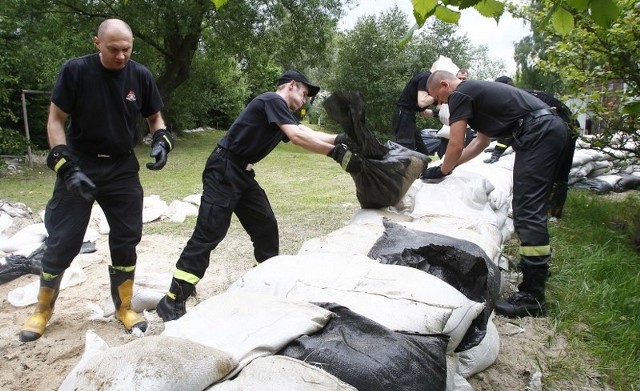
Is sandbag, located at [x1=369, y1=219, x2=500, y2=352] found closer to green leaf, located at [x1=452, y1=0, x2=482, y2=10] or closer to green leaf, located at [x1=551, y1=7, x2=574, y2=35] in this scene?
green leaf, located at [x1=551, y1=7, x2=574, y2=35]

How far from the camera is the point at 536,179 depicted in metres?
2.79

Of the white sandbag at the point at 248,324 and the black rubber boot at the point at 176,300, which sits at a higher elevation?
the white sandbag at the point at 248,324

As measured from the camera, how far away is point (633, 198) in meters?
5.95

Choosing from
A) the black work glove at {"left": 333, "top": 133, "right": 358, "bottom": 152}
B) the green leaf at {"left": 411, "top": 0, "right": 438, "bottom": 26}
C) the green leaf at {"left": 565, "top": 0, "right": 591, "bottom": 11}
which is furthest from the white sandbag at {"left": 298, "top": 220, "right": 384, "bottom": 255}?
the green leaf at {"left": 565, "top": 0, "right": 591, "bottom": 11}

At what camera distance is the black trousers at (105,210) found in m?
2.55

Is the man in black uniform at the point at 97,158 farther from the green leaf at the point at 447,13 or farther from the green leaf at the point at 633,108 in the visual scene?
the green leaf at the point at 633,108

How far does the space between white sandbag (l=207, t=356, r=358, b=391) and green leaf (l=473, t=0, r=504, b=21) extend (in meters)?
0.97

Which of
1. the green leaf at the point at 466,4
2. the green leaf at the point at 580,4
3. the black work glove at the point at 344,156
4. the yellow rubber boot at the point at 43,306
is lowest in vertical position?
the yellow rubber boot at the point at 43,306

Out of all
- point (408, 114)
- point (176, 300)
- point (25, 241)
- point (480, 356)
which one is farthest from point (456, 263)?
point (25, 241)

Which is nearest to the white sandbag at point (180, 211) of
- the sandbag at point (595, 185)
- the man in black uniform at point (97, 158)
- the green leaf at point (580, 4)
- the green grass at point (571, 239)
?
the green grass at point (571, 239)

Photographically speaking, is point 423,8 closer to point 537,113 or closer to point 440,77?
point 537,113

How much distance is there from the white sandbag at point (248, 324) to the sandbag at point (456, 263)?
0.74 meters

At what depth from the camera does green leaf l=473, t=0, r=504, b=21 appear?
1.16 metres

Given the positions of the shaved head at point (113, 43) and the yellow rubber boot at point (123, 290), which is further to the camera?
the yellow rubber boot at point (123, 290)
